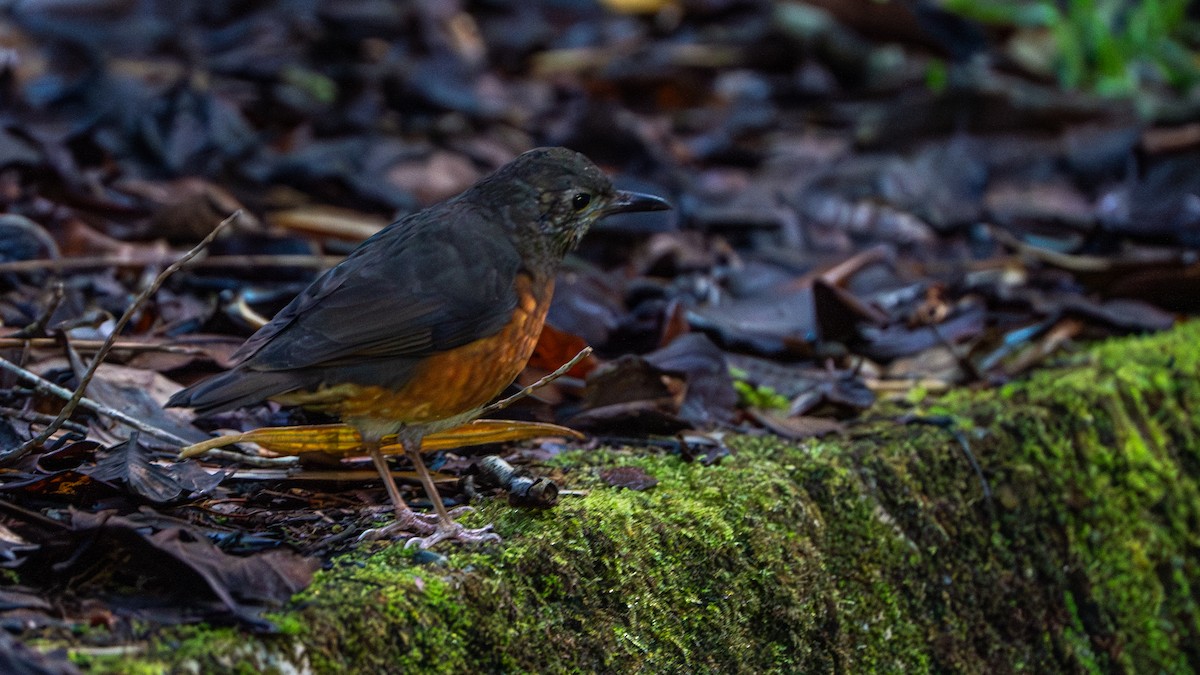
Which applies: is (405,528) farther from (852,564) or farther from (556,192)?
(852,564)

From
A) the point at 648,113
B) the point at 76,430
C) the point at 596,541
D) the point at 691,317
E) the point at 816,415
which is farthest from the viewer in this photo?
the point at 648,113

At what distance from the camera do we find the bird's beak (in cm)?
397

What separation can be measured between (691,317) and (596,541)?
2041 mm

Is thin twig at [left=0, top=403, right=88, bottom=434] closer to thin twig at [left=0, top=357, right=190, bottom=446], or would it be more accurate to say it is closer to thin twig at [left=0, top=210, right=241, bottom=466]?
thin twig at [left=0, top=357, right=190, bottom=446]

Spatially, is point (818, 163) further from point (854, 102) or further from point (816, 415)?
point (816, 415)

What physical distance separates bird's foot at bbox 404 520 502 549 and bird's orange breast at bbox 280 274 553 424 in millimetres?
373

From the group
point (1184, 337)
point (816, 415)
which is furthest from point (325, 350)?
point (1184, 337)

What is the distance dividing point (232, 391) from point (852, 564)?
1779 mm

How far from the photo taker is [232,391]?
2990mm

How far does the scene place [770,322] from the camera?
524 cm

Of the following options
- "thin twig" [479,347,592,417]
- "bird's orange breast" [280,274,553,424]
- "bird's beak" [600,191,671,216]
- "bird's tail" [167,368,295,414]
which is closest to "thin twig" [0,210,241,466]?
"bird's tail" [167,368,295,414]

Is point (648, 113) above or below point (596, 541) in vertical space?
below

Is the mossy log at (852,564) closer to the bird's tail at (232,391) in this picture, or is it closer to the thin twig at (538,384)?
the thin twig at (538,384)

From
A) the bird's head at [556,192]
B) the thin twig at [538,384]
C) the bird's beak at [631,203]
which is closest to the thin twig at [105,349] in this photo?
the thin twig at [538,384]
